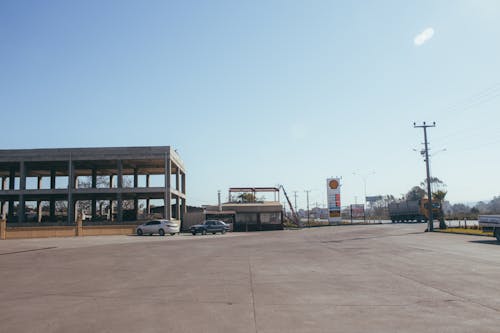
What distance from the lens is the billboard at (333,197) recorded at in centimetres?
7144

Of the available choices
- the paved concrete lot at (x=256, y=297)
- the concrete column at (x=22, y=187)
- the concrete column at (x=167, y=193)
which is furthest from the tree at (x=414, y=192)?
the paved concrete lot at (x=256, y=297)

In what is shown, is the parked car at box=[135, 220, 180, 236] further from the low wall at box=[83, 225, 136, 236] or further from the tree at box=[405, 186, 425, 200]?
the tree at box=[405, 186, 425, 200]

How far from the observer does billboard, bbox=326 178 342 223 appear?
7144 cm

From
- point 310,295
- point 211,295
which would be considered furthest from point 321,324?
point 211,295

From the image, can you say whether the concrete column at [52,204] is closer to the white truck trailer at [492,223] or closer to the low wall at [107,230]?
the low wall at [107,230]

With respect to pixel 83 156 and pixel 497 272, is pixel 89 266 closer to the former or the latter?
pixel 497 272

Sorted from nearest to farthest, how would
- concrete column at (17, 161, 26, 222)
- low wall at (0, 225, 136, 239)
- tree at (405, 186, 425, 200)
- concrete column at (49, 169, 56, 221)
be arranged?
low wall at (0, 225, 136, 239)
concrete column at (17, 161, 26, 222)
concrete column at (49, 169, 56, 221)
tree at (405, 186, 425, 200)

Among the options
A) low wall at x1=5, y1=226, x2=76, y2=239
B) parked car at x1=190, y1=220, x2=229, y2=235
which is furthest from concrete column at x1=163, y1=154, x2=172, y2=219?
low wall at x1=5, y1=226, x2=76, y2=239

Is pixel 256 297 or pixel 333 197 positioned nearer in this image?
pixel 256 297

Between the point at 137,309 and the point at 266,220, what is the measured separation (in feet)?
169

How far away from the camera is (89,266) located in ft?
53.3

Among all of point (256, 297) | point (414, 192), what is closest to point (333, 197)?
point (256, 297)

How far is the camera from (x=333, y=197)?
7200 centimetres

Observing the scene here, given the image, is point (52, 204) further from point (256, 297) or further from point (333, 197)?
point (256, 297)
